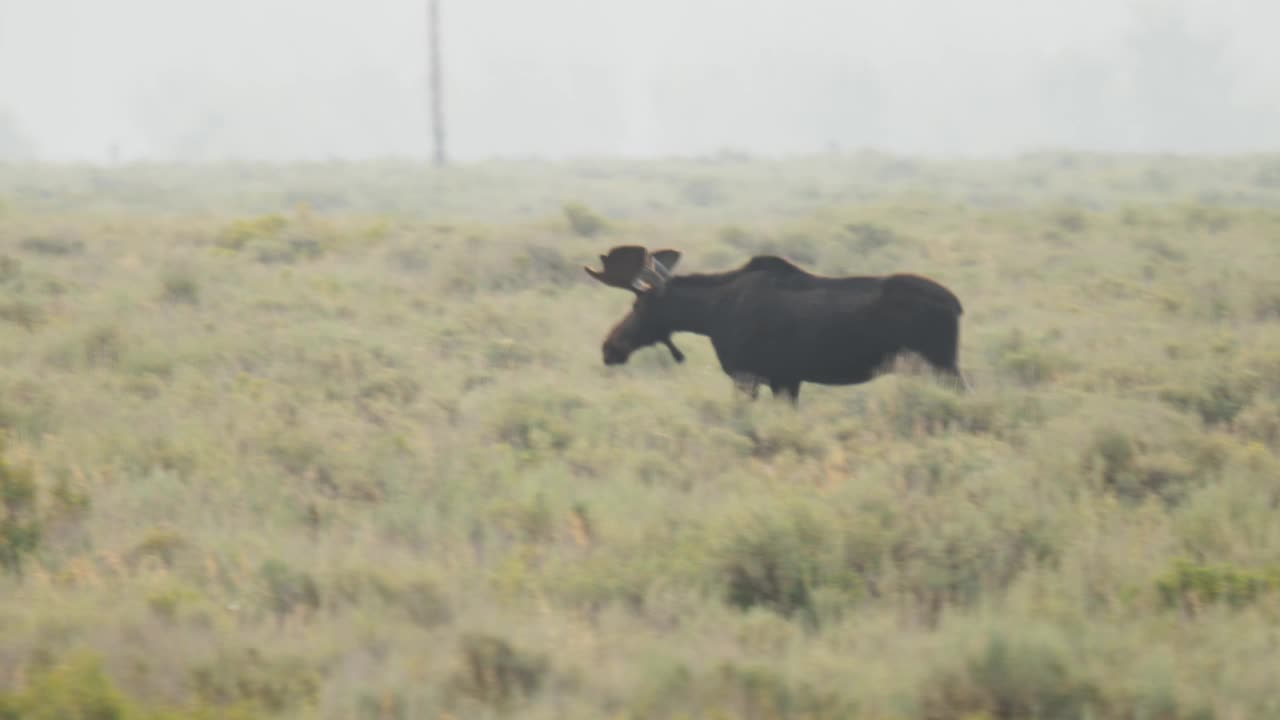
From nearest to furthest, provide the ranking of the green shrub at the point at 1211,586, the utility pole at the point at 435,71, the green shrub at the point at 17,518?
the green shrub at the point at 1211,586, the green shrub at the point at 17,518, the utility pole at the point at 435,71

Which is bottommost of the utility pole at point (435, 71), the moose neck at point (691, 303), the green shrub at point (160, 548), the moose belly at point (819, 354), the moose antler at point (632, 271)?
the green shrub at point (160, 548)

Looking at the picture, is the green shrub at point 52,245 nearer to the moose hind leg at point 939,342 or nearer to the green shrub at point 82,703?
the moose hind leg at point 939,342

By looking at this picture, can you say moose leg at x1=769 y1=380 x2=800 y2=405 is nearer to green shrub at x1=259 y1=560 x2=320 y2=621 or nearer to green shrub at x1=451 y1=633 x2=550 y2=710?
green shrub at x1=259 y1=560 x2=320 y2=621

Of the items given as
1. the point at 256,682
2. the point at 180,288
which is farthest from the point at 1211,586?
the point at 180,288

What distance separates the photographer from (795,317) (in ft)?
25.9

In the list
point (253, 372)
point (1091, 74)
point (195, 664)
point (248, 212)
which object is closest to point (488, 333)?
point (253, 372)

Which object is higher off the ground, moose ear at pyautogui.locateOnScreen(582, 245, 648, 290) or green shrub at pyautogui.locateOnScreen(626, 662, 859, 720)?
moose ear at pyautogui.locateOnScreen(582, 245, 648, 290)

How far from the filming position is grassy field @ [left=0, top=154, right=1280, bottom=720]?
13.1ft

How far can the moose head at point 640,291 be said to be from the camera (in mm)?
8438

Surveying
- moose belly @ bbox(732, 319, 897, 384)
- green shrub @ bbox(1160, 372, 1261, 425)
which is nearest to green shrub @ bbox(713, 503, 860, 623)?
moose belly @ bbox(732, 319, 897, 384)

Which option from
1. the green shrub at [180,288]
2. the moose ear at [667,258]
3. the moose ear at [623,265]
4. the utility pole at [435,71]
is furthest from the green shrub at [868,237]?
the utility pole at [435,71]

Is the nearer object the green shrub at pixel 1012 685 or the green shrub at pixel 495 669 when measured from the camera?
the green shrub at pixel 1012 685

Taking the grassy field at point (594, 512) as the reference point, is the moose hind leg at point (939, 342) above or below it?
above

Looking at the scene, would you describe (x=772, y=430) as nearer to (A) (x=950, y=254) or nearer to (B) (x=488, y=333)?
(B) (x=488, y=333)
